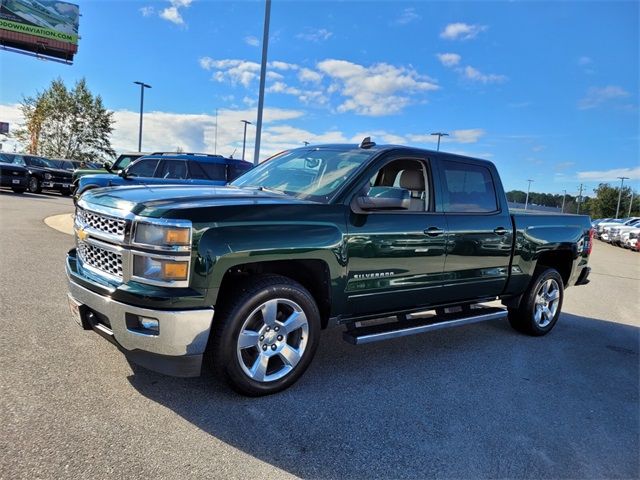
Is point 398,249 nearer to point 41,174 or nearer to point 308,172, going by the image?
point 308,172

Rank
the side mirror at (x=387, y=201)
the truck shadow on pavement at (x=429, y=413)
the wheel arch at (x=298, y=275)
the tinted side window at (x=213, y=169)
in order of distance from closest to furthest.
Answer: the truck shadow on pavement at (x=429, y=413), the wheel arch at (x=298, y=275), the side mirror at (x=387, y=201), the tinted side window at (x=213, y=169)

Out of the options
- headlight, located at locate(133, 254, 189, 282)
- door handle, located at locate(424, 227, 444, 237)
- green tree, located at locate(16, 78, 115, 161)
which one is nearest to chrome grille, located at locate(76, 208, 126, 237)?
headlight, located at locate(133, 254, 189, 282)

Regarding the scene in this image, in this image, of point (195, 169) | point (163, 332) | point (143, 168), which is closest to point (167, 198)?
point (163, 332)

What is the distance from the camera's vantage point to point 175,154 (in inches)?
494

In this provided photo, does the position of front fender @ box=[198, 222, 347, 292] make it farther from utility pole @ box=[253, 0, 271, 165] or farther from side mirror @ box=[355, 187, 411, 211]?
utility pole @ box=[253, 0, 271, 165]

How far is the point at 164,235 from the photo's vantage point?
9.96 feet

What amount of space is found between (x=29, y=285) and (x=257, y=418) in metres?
4.14

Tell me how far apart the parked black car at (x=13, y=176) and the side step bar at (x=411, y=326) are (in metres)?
22.1

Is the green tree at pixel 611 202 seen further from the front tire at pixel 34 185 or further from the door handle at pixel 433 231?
the door handle at pixel 433 231

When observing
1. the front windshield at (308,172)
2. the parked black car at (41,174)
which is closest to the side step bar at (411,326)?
the front windshield at (308,172)

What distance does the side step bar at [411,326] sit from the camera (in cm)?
393

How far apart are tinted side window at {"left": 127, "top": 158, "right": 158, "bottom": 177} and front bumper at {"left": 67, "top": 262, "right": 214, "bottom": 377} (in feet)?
31.3

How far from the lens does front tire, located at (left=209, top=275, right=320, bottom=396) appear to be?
130 inches

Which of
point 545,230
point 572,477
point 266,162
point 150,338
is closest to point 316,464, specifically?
point 150,338
